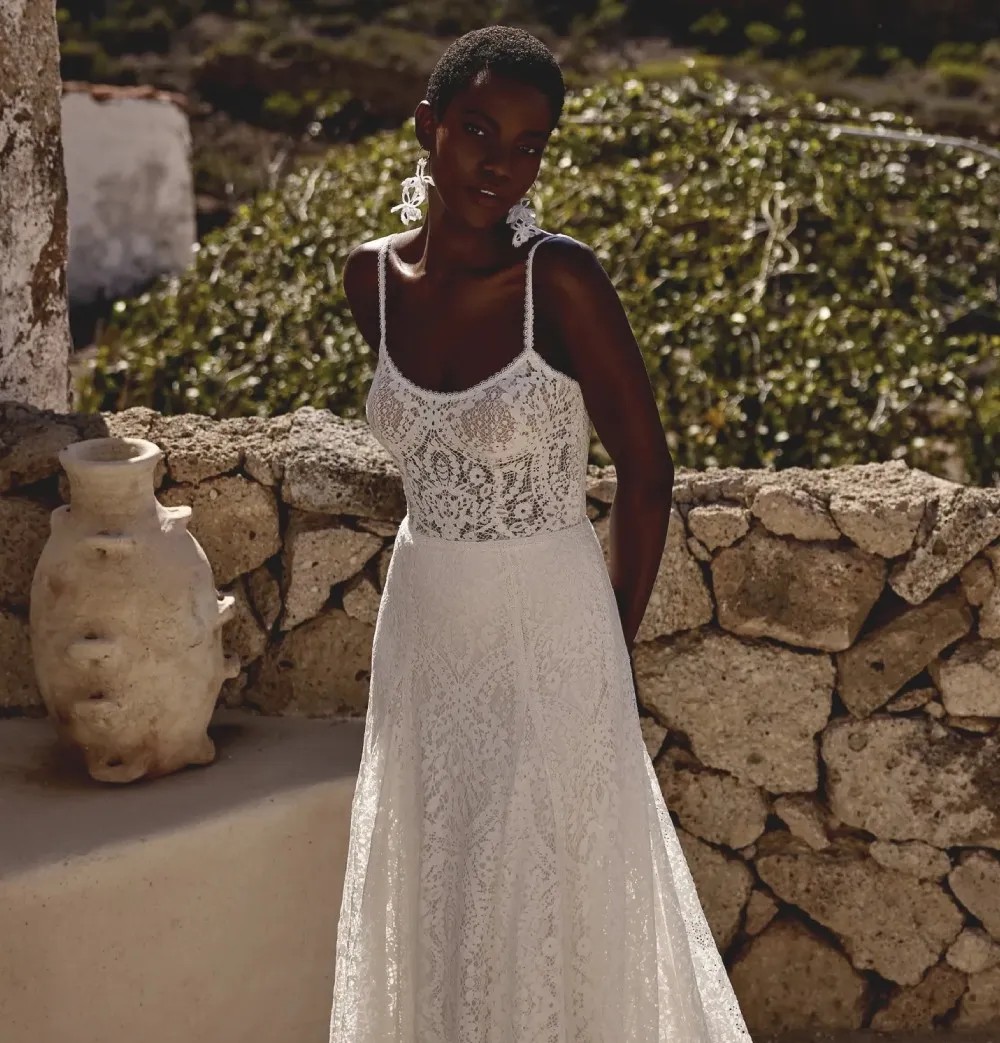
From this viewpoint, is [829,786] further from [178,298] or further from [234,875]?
[178,298]

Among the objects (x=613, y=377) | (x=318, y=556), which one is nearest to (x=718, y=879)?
(x=318, y=556)

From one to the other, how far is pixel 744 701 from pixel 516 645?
3.96 ft

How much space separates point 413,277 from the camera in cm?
212

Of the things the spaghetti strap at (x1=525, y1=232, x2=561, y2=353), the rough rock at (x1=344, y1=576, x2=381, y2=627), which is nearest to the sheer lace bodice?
the spaghetti strap at (x1=525, y1=232, x2=561, y2=353)

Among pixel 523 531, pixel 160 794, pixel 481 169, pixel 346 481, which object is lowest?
pixel 160 794

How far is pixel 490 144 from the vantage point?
1.89m

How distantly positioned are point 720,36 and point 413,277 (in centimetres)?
1107

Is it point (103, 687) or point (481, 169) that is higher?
point (481, 169)

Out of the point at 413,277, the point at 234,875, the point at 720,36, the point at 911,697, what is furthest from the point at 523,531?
the point at 720,36

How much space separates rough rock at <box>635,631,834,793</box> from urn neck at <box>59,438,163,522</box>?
1.06 meters

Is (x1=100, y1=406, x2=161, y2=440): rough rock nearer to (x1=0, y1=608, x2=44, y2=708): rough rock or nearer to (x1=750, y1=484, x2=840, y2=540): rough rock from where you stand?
(x1=0, y1=608, x2=44, y2=708): rough rock

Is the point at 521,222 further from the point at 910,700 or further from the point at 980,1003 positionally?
the point at 980,1003

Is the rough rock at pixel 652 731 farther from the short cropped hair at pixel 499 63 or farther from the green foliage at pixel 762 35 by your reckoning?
the green foliage at pixel 762 35

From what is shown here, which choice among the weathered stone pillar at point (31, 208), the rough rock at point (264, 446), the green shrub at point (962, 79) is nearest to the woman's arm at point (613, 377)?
the rough rock at point (264, 446)
